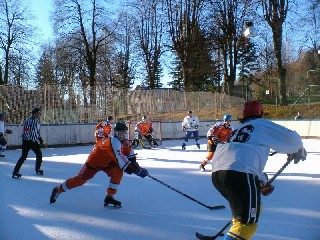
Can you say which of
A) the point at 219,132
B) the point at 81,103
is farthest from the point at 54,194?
the point at 81,103

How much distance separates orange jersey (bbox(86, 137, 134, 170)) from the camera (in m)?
5.20

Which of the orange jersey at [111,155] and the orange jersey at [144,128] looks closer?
the orange jersey at [111,155]

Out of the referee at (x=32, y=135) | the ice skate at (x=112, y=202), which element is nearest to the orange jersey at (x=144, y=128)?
the referee at (x=32, y=135)

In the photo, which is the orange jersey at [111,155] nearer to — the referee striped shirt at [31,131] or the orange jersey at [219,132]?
the referee striped shirt at [31,131]

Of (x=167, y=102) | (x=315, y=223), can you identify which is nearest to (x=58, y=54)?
(x=167, y=102)

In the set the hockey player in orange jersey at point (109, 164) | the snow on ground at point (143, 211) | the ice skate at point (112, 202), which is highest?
the hockey player in orange jersey at point (109, 164)

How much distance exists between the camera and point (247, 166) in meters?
2.89

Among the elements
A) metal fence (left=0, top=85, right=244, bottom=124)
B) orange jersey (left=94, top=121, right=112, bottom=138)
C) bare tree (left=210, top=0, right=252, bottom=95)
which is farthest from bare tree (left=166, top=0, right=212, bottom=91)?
orange jersey (left=94, top=121, right=112, bottom=138)

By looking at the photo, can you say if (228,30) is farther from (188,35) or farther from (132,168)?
(132,168)

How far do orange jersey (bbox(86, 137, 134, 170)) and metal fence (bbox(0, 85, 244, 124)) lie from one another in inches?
425

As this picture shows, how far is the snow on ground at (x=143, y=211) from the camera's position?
14.0 ft

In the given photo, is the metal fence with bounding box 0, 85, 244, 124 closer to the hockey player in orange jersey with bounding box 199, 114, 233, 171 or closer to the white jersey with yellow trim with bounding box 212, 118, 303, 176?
the hockey player in orange jersey with bounding box 199, 114, 233, 171

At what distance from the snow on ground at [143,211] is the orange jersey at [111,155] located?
0.58 m

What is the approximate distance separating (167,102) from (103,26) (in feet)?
22.2
